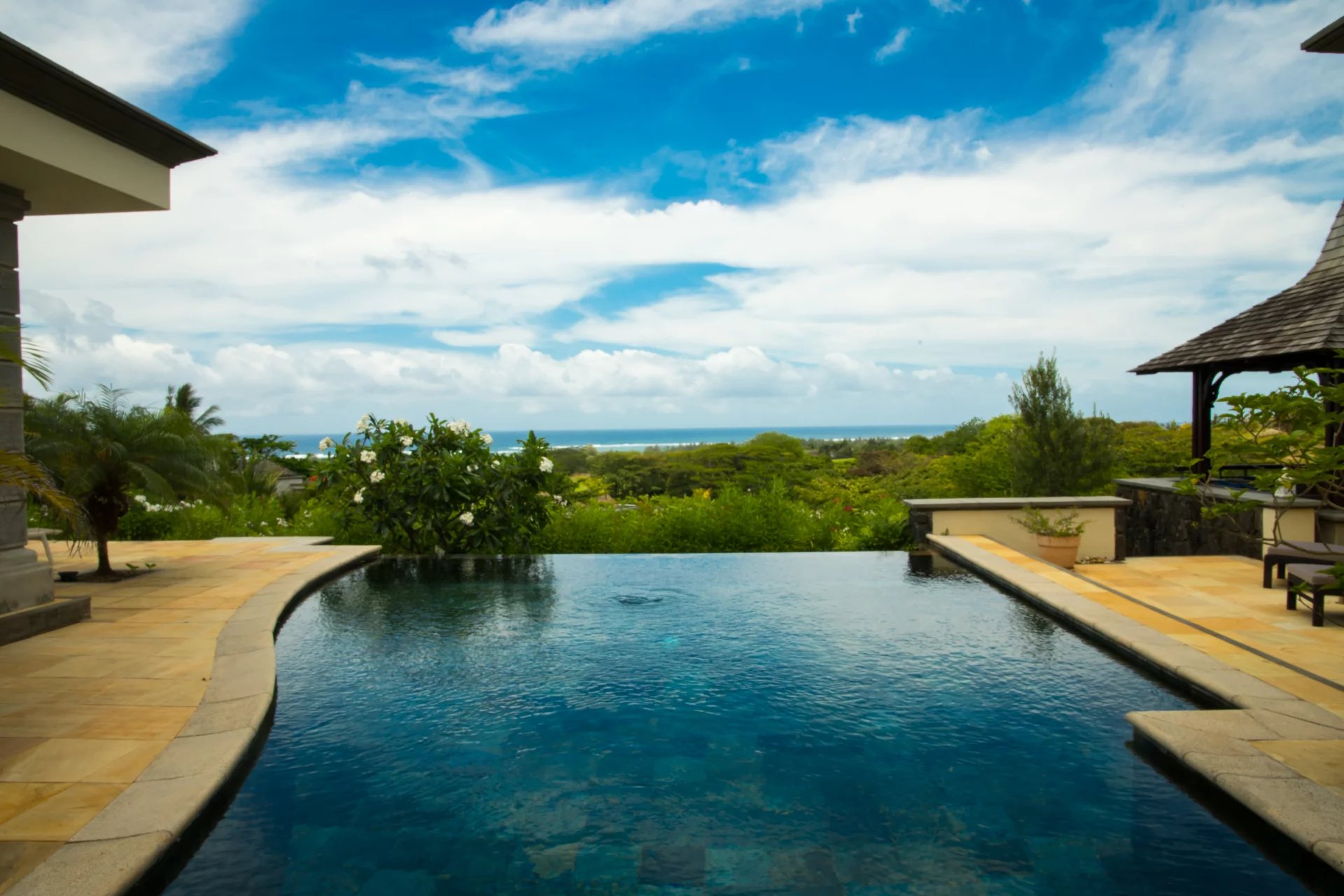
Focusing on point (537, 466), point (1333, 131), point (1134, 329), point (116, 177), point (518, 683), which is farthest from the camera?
point (1134, 329)

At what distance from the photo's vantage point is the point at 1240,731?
3512mm

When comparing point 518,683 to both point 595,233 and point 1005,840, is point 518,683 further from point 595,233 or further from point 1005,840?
point 595,233

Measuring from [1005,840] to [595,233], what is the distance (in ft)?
50.4

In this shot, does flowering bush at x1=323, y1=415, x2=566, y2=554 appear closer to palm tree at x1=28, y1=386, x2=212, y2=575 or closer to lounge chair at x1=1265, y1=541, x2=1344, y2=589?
palm tree at x1=28, y1=386, x2=212, y2=575

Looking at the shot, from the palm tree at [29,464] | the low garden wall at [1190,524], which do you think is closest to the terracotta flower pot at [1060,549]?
the low garden wall at [1190,524]

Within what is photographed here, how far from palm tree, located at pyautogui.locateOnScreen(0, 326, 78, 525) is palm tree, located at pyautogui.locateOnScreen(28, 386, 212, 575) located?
2106 mm

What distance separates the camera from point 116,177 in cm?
576

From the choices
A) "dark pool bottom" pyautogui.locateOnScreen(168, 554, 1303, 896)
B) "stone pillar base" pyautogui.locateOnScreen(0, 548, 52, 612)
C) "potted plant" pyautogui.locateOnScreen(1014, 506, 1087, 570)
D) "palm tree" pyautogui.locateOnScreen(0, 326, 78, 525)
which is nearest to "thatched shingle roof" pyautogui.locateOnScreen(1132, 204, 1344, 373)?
"potted plant" pyautogui.locateOnScreen(1014, 506, 1087, 570)

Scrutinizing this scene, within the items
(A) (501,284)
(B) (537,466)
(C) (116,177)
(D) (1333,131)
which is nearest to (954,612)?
(B) (537,466)

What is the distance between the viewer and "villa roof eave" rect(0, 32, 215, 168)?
4.79 metres

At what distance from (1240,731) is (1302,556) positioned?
137 inches

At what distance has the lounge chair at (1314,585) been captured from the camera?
16.1 ft

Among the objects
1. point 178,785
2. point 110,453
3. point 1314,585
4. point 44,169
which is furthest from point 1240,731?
point 110,453

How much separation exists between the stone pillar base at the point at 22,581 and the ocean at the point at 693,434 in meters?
94.1
